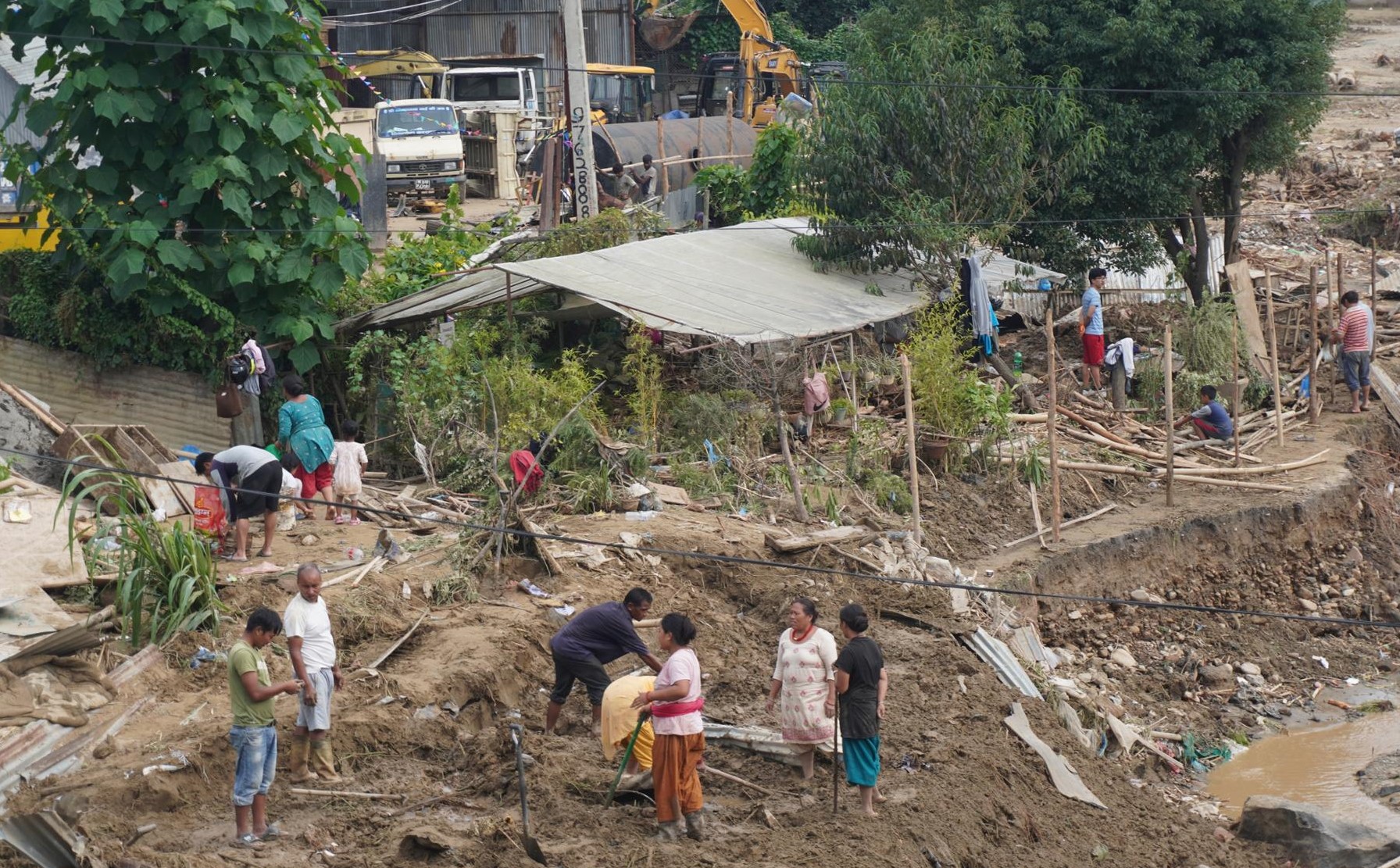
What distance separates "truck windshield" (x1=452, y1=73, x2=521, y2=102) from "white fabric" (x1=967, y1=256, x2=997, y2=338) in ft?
48.6

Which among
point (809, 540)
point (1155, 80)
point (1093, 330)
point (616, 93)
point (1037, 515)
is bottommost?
point (1037, 515)

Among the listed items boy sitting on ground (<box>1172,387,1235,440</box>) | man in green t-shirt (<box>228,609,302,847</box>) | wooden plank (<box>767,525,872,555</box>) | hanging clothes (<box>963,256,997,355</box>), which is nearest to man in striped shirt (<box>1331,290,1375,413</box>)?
boy sitting on ground (<box>1172,387,1235,440</box>)

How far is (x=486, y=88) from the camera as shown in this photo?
29406 millimetres

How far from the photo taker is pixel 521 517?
11.6 metres

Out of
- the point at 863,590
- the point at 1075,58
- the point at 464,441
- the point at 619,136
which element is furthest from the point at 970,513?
the point at 619,136

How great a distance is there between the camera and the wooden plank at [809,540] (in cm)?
1211

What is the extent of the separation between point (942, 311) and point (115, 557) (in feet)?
32.4

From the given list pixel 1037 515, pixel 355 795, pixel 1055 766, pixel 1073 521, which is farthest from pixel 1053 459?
A: pixel 355 795

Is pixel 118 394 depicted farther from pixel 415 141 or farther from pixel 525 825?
pixel 415 141

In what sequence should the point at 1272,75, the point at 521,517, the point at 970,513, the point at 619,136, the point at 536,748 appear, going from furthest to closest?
the point at 619,136
the point at 1272,75
the point at 970,513
the point at 521,517
the point at 536,748

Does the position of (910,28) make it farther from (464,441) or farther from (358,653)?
(358,653)

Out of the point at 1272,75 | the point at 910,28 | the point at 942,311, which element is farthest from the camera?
the point at 910,28

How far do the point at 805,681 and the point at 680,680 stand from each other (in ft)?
3.60

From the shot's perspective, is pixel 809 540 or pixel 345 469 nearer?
pixel 809 540
